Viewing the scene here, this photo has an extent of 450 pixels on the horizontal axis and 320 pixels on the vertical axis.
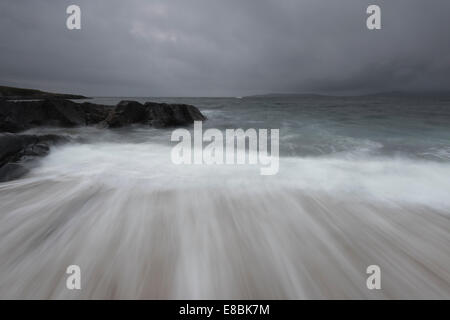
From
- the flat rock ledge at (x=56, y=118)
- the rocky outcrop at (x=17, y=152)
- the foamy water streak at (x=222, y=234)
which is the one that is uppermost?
the flat rock ledge at (x=56, y=118)

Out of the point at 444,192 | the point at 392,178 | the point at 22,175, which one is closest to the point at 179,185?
the point at 22,175

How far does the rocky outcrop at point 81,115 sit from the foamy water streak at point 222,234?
25.3ft

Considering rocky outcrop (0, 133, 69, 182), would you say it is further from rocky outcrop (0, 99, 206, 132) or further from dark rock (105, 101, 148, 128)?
dark rock (105, 101, 148, 128)

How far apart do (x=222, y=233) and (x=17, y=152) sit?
16.4 ft

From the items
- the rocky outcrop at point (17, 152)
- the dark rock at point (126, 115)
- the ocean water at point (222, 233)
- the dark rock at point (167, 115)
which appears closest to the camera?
the ocean water at point (222, 233)

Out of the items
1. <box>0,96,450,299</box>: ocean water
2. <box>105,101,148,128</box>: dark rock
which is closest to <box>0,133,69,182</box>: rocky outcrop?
<box>0,96,450,299</box>: ocean water

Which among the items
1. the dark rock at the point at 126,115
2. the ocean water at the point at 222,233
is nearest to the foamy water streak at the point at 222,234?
the ocean water at the point at 222,233

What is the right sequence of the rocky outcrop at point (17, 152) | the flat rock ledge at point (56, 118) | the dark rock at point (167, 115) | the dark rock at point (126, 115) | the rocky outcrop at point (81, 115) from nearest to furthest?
the rocky outcrop at point (17, 152) → the flat rock ledge at point (56, 118) → the rocky outcrop at point (81, 115) → the dark rock at point (126, 115) → the dark rock at point (167, 115)

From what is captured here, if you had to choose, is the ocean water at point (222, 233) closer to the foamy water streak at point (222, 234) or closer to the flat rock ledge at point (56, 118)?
the foamy water streak at point (222, 234)

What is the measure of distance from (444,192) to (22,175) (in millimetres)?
7621

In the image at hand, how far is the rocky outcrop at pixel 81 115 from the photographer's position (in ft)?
30.2

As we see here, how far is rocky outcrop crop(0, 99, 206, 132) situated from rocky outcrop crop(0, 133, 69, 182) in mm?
5718

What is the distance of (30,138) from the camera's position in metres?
4.91
